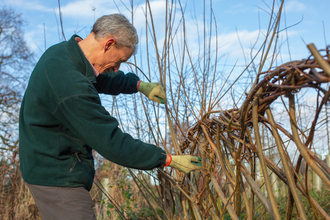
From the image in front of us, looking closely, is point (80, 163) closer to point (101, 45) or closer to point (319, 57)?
point (101, 45)

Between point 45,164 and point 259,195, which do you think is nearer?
point 259,195

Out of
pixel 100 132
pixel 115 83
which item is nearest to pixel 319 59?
pixel 100 132

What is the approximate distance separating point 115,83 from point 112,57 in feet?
1.75

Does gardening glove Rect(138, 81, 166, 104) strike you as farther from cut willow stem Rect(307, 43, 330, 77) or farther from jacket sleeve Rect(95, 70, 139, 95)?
cut willow stem Rect(307, 43, 330, 77)

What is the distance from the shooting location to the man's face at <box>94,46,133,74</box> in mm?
1787

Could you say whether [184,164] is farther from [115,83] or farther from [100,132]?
[115,83]

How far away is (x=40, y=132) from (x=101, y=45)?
26.6 inches

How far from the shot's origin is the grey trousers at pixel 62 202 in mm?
1515

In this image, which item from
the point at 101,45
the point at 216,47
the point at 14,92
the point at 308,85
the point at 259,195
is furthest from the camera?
the point at 14,92

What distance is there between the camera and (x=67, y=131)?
1590 millimetres

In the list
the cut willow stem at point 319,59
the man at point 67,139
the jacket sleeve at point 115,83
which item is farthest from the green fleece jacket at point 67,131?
the cut willow stem at point 319,59

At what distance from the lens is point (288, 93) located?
82cm

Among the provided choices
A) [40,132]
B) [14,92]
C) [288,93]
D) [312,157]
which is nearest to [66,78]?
[40,132]

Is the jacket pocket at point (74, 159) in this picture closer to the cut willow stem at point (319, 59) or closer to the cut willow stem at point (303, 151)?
the cut willow stem at point (303, 151)
